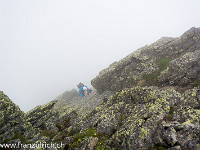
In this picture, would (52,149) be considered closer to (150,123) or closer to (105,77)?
(150,123)

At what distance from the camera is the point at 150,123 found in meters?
12.9

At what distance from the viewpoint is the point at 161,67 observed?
29.5 meters

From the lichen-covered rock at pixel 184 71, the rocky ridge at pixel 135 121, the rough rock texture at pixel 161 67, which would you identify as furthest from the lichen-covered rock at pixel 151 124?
the rough rock texture at pixel 161 67

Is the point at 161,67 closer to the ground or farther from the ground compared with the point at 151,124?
farther from the ground

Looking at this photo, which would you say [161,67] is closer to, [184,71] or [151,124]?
[184,71]

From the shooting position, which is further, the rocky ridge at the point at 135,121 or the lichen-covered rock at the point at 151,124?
the rocky ridge at the point at 135,121

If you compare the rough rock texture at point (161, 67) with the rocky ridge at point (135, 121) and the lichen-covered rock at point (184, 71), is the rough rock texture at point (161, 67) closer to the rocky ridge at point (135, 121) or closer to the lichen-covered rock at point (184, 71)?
the lichen-covered rock at point (184, 71)

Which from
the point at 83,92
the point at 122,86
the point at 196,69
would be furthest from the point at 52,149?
the point at 83,92

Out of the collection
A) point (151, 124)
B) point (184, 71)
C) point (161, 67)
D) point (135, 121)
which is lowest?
point (184, 71)

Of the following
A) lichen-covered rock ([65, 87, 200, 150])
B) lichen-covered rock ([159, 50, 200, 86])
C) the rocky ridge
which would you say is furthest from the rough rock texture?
lichen-covered rock ([65, 87, 200, 150])

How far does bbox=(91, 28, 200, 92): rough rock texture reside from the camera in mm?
22609

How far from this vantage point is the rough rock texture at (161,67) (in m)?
22.6

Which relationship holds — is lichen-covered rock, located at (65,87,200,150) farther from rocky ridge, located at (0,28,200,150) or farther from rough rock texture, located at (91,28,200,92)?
rough rock texture, located at (91,28,200,92)

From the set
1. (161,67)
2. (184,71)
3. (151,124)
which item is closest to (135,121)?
(151,124)
